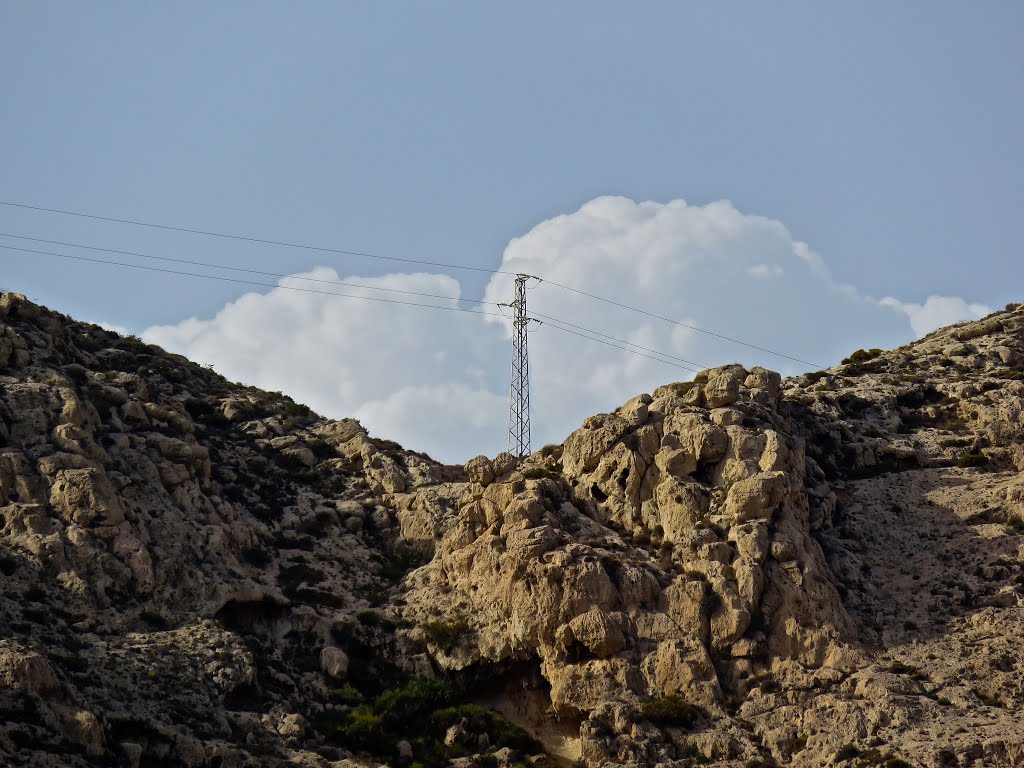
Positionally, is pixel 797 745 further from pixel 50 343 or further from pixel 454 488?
pixel 50 343

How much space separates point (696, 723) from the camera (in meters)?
Result: 65.8

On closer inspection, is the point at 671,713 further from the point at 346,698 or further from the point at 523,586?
the point at 346,698

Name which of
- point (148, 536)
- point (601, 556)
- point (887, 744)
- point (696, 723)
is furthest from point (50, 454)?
point (887, 744)

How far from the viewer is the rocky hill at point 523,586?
63.9m

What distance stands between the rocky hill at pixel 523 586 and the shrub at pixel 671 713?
0.46 ft

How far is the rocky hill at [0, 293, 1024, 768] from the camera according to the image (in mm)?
63875

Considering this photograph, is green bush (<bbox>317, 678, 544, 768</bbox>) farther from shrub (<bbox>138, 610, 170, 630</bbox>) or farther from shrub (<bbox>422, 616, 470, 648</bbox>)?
shrub (<bbox>138, 610, 170, 630</bbox>)

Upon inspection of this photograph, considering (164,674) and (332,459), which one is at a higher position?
(332,459)

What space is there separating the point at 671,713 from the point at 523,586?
9415 millimetres

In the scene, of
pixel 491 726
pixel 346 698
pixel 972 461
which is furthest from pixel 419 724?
pixel 972 461

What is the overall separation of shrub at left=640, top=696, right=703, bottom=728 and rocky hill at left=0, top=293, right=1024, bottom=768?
0.46 feet

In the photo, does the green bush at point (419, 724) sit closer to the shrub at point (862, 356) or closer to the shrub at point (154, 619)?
the shrub at point (154, 619)

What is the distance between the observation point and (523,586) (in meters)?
71.1

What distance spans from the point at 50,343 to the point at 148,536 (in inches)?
625
